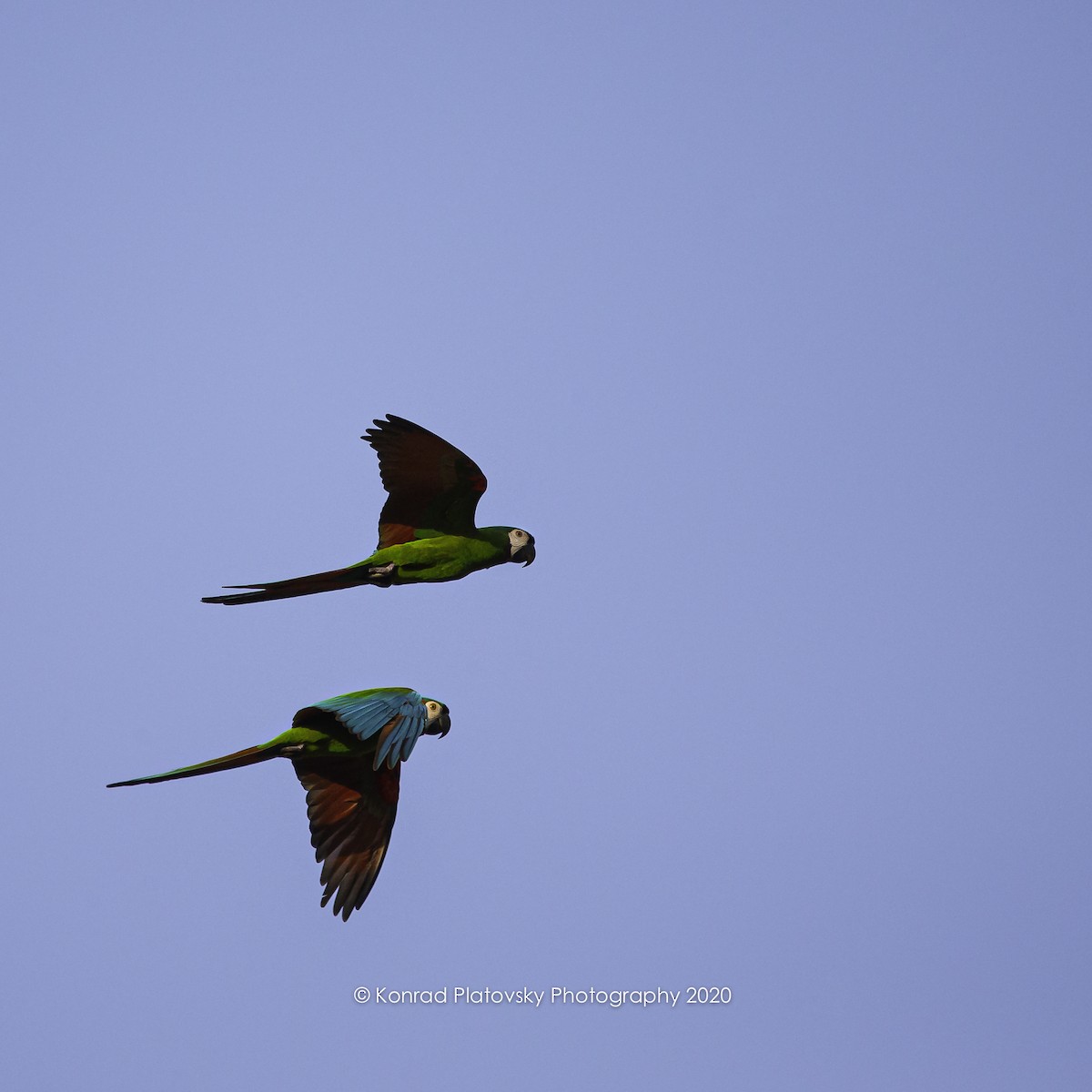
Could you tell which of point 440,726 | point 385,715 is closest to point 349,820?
point 440,726

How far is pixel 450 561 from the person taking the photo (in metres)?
12.1

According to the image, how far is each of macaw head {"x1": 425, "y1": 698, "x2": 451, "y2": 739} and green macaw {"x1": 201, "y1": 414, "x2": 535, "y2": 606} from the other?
105 cm

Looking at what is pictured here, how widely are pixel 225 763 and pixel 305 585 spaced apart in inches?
61.6

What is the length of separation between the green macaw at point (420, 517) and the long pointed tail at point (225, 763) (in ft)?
4.25

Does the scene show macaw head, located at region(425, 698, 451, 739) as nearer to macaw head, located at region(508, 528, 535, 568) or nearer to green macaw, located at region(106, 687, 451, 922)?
green macaw, located at region(106, 687, 451, 922)

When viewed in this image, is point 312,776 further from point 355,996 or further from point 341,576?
point 355,996

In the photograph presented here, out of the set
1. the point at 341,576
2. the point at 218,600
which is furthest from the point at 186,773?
the point at 341,576

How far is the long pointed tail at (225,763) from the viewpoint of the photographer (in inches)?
405

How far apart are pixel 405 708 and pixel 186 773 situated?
1.75 meters

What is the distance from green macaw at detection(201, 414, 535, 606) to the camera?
38.5 feet

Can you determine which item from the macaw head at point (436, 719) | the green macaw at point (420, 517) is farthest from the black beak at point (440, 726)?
the green macaw at point (420, 517)

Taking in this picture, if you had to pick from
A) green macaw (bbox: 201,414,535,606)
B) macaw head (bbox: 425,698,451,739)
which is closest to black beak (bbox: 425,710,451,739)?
macaw head (bbox: 425,698,451,739)

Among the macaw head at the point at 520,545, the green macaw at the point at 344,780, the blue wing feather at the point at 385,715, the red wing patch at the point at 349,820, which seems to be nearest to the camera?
the blue wing feather at the point at 385,715

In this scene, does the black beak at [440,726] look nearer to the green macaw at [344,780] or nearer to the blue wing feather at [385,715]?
the green macaw at [344,780]
